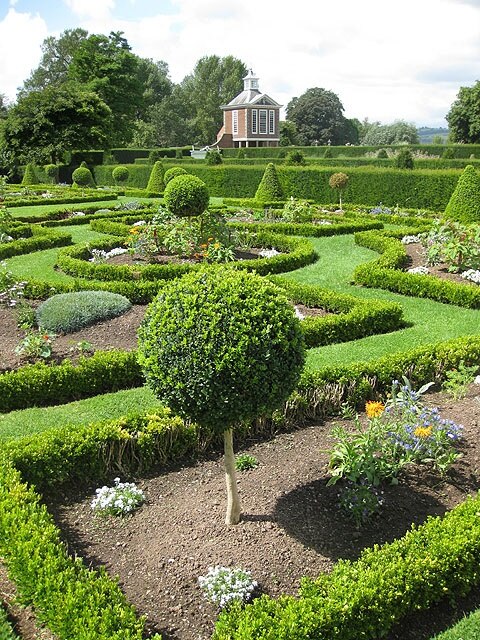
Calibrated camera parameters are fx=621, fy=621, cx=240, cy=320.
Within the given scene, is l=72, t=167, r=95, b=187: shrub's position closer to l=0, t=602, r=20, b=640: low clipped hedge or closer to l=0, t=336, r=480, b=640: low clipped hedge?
l=0, t=336, r=480, b=640: low clipped hedge

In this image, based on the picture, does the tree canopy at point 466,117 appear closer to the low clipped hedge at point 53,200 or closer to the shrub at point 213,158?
the shrub at point 213,158

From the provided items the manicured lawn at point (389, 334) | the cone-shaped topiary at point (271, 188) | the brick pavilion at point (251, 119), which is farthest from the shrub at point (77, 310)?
the brick pavilion at point (251, 119)

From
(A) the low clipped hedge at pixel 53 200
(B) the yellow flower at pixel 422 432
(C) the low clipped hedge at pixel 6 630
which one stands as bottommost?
(A) the low clipped hedge at pixel 53 200

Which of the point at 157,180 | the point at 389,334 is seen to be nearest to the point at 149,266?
the point at 389,334

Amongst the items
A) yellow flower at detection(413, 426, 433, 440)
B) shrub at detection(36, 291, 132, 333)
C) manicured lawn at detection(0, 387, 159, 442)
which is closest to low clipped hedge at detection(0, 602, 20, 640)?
manicured lawn at detection(0, 387, 159, 442)

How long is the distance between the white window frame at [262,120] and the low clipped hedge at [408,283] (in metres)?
59.5

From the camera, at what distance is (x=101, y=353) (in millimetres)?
7191

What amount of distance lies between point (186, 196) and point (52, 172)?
28.5 meters

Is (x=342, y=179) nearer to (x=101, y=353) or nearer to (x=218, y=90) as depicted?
(x=101, y=353)

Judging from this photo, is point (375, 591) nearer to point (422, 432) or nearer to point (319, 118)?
point (422, 432)

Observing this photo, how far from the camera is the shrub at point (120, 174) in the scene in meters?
36.5

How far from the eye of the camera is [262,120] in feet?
226

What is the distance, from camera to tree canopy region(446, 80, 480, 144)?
162 ft

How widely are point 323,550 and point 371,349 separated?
4.10 m
